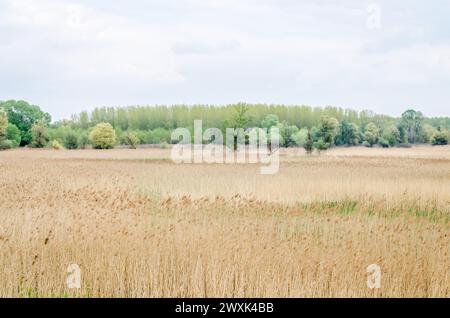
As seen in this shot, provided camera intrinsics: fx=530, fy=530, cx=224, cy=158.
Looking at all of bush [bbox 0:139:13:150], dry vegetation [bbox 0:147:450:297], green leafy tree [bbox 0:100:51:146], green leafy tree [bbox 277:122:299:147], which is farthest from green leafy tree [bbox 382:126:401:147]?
dry vegetation [bbox 0:147:450:297]

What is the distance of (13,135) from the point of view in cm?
5578

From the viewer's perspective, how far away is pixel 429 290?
23.2 ft

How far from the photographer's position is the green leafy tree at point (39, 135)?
56.4 m

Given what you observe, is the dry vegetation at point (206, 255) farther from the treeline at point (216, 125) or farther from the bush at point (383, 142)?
the bush at point (383, 142)

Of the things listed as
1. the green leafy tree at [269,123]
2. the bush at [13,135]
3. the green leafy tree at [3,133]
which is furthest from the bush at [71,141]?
the green leafy tree at [269,123]

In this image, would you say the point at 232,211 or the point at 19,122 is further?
the point at 19,122

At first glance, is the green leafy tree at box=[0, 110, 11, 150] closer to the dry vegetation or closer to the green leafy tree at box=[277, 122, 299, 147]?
the green leafy tree at box=[277, 122, 299, 147]

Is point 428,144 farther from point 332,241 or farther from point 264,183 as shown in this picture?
point 332,241

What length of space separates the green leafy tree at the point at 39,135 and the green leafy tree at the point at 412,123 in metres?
44.7

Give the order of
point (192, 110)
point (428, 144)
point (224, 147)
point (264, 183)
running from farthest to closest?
1. point (192, 110)
2. point (428, 144)
3. point (224, 147)
4. point (264, 183)

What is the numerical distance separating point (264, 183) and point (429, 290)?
41.4ft

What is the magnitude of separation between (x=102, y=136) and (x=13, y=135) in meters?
9.14
